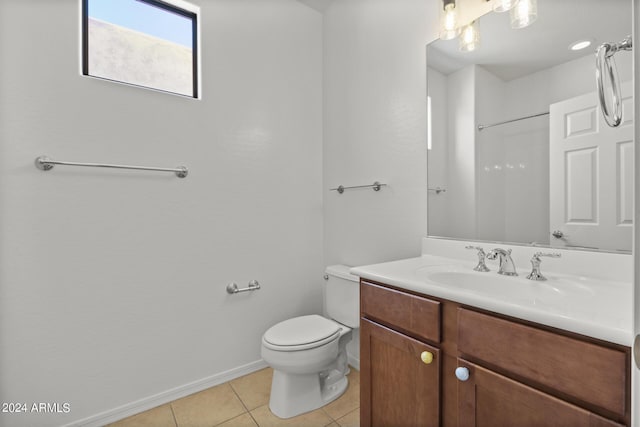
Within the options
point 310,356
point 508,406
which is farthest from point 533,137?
point 310,356

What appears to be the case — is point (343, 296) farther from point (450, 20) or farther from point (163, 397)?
point (450, 20)

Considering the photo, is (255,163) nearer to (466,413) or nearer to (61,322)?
(61,322)

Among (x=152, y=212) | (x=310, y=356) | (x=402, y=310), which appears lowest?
(x=310, y=356)

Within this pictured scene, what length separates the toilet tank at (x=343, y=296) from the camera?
175 cm

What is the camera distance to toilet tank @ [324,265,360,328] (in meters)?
1.75

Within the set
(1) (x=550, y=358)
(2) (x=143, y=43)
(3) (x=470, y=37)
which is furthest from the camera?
(2) (x=143, y=43)

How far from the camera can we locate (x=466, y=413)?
84 cm

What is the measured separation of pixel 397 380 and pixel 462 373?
0.94 ft

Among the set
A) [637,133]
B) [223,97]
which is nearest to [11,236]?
[223,97]

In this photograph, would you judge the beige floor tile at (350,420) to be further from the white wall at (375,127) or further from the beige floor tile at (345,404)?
the white wall at (375,127)

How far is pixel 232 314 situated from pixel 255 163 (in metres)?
0.99

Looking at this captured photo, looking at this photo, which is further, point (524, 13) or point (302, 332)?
point (302, 332)

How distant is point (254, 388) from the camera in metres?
1.79

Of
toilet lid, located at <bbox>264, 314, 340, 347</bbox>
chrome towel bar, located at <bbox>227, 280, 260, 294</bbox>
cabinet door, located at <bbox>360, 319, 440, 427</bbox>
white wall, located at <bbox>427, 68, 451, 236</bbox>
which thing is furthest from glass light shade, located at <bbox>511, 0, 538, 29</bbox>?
chrome towel bar, located at <bbox>227, 280, 260, 294</bbox>
